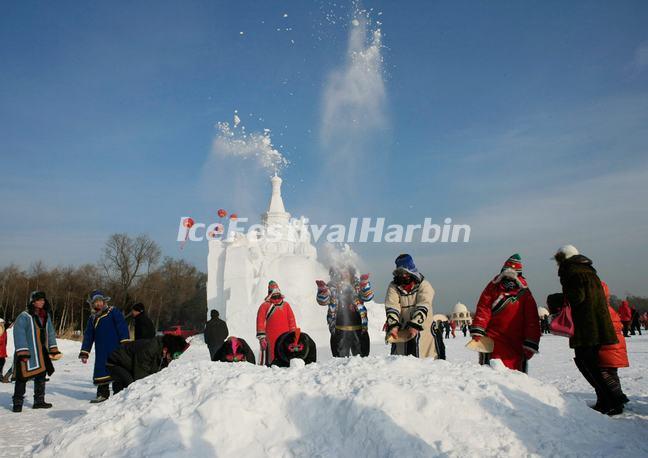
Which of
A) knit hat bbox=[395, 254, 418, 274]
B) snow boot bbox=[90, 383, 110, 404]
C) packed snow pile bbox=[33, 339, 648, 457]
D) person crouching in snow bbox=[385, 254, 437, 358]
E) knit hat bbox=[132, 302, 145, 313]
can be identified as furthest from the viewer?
knit hat bbox=[132, 302, 145, 313]

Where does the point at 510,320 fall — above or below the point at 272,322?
above

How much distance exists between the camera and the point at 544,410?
405 centimetres

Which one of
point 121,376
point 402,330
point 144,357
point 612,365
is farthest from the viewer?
point 144,357

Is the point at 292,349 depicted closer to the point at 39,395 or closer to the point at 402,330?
the point at 402,330

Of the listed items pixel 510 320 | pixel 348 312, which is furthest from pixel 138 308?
pixel 510 320

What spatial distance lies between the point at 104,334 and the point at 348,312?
4.32m

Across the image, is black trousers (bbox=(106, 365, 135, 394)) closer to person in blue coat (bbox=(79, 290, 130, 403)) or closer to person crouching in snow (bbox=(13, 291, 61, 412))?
person in blue coat (bbox=(79, 290, 130, 403))

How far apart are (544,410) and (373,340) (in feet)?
89.1

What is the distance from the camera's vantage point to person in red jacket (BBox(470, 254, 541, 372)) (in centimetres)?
569

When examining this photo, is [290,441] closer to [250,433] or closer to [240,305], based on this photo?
[250,433]

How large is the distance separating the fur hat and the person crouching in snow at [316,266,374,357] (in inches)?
122

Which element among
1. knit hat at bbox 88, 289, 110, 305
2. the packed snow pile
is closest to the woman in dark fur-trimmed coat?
the packed snow pile

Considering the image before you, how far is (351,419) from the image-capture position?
150 inches

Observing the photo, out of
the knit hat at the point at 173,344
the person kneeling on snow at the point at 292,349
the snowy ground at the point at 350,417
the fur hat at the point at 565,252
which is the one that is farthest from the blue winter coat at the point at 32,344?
the fur hat at the point at 565,252
